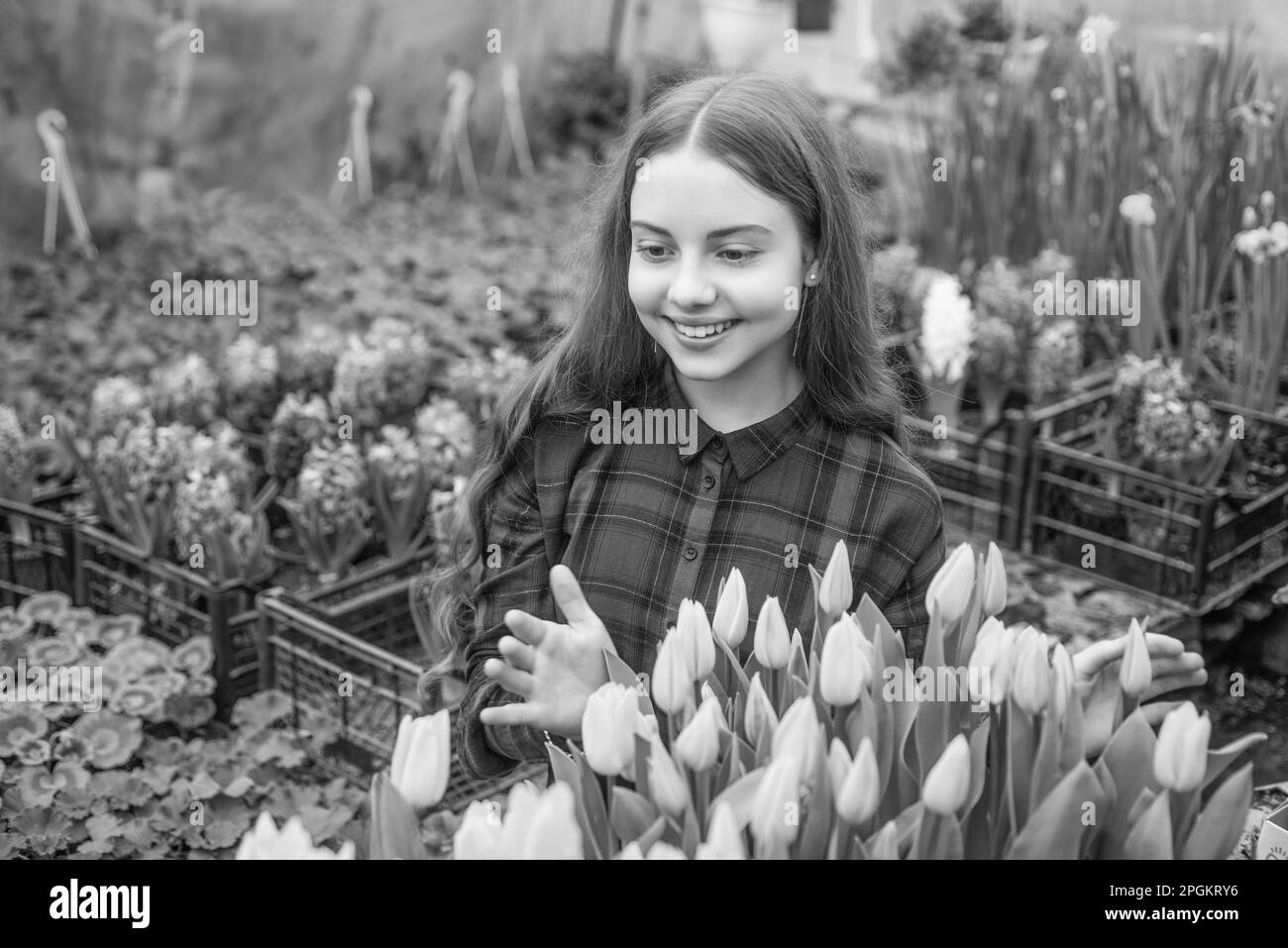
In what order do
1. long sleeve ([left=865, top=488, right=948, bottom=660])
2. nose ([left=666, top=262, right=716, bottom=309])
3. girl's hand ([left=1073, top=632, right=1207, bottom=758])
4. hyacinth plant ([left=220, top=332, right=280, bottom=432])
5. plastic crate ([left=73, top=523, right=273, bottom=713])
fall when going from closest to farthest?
girl's hand ([left=1073, top=632, right=1207, bottom=758])
nose ([left=666, top=262, right=716, bottom=309])
long sleeve ([left=865, top=488, right=948, bottom=660])
plastic crate ([left=73, top=523, right=273, bottom=713])
hyacinth plant ([left=220, top=332, right=280, bottom=432])

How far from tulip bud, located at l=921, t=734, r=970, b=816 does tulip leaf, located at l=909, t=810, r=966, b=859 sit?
35mm

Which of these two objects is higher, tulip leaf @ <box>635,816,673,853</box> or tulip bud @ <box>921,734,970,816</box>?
tulip bud @ <box>921,734,970,816</box>

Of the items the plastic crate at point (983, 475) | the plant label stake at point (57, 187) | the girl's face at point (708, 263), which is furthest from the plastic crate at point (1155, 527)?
the plant label stake at point (57, 187)

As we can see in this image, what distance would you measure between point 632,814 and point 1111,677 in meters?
0.45

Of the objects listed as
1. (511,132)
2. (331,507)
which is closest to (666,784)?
(331,507)

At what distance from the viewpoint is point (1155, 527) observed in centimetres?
336

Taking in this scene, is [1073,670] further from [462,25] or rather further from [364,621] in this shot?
[462,25]

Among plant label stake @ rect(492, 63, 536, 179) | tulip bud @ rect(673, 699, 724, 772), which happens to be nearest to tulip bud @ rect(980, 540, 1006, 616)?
tulip bud @ rect(673, 699, 724, 772)

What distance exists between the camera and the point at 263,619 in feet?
9.02

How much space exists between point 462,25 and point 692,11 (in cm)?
206

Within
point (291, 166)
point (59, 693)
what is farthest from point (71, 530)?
point (291, 166)

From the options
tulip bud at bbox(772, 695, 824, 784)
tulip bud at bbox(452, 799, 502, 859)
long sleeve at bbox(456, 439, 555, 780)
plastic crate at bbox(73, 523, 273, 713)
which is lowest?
plastic crate at bbox(73, 523, 273, 713)

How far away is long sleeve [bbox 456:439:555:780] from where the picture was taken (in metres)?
1.61

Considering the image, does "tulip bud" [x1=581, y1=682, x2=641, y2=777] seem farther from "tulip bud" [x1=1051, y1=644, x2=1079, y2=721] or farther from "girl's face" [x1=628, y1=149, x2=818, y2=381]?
"girl's face" [x1=628, y1=149, x2=818, y2=381]
